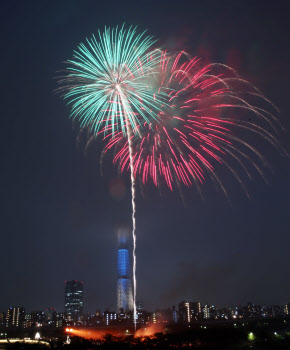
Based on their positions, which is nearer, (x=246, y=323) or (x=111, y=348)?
(x=111, y=348)

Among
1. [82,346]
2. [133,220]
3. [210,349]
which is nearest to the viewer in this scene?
[133,220]

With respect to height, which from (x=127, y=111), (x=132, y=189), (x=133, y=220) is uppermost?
(x=127, y=111)

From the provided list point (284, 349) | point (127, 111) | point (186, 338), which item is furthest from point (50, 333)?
point (127, 111)

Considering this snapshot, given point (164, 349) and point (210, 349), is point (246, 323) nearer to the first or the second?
point (210, 349)

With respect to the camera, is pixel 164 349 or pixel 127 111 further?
pixel 164 349

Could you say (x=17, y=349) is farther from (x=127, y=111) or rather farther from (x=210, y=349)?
(x=210, y=349)

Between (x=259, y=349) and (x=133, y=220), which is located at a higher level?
(x=133, y=220)

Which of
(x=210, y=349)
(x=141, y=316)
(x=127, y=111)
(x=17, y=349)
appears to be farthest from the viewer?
(x=141, y=316)

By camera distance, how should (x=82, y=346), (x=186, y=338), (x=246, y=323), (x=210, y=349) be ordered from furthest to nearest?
(x=246, y=323) → (x=186, y=338) → (x=210, y=349) → (x=82, y=346)

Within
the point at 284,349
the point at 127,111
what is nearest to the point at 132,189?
the point at 127,111

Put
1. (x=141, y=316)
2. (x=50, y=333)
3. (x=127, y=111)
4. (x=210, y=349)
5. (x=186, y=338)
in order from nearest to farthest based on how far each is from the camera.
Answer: (x=127, y=111) < (x=210, y=349) < (x=186, y=338) < (x=50, y=333) < (x=141, y=316)
